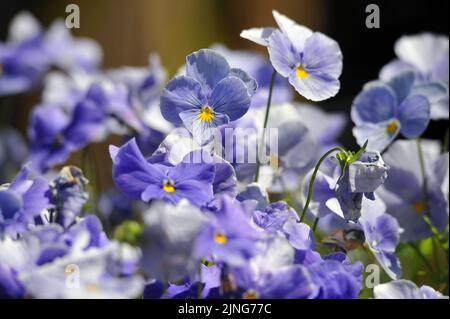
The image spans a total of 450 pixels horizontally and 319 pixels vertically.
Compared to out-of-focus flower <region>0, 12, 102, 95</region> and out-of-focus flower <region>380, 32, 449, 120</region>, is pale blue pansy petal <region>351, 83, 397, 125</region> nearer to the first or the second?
out-of-focus flower <region>380, 32, 449, 120</region>

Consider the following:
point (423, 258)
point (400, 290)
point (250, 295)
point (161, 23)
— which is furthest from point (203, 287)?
point (161, 23)

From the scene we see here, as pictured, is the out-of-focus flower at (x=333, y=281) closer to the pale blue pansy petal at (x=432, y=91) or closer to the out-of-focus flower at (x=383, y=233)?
the out-of-focus flower at (x=383, y=233)

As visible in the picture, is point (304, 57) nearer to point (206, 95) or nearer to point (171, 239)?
point (206, 95)

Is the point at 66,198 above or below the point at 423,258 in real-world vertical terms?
above

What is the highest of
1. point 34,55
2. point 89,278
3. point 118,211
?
point 34,55

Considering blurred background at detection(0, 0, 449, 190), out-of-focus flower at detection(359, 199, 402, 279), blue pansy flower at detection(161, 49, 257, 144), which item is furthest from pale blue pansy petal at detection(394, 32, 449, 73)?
blurred background at detection(0, 0, 449, 190)
